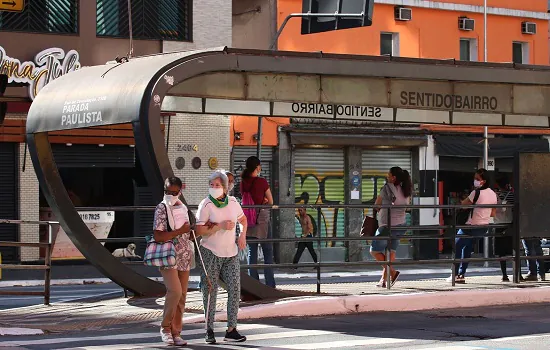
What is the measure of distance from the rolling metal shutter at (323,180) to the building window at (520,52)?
7.37 metres

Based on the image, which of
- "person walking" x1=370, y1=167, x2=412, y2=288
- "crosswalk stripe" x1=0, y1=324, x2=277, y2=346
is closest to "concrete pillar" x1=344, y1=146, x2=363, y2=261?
"person walking" x1=370, y1=167, x2=412, y2=288

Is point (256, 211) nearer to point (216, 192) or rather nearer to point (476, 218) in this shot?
point (476, 218)

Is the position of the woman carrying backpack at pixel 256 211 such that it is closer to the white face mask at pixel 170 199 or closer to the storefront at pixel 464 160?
the white face mask at pixel 170 199

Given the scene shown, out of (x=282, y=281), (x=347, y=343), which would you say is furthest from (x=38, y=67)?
(x=347, y=343)

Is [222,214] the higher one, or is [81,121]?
[81,121]

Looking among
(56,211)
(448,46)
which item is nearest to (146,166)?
(56,211)

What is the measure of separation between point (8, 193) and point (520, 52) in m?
17.1

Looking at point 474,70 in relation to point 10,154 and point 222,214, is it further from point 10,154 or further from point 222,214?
point 10,154

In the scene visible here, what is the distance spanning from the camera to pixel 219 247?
492 inches

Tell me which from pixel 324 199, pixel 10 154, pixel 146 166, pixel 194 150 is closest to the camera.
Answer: pixel 146 166

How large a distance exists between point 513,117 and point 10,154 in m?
14.1

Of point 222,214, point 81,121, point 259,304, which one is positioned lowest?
point 259,304

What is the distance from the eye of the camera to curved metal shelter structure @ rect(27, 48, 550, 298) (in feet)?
46.9

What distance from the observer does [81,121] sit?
50.0ft
